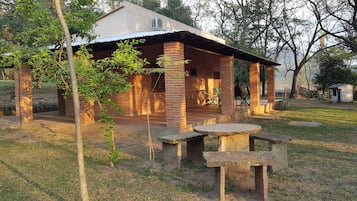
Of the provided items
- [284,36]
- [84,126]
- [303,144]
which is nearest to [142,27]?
[84,126]

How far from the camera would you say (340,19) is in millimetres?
21625

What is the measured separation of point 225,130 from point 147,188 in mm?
1559

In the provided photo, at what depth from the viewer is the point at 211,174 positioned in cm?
485

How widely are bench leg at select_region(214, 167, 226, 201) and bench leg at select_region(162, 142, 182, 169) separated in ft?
4.30

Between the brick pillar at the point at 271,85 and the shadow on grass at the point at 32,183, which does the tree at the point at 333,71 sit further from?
the shadow on grass at the point at 32,183

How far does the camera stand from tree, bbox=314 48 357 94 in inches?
1003

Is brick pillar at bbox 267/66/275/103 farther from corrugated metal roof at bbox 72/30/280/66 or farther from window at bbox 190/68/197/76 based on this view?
corrugated metal roof at bbox 72/30/280/66

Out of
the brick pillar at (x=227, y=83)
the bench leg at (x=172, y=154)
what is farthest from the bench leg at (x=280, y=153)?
the brick pillar at (x=227, y=83)

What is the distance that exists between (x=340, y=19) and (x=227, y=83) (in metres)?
15.5

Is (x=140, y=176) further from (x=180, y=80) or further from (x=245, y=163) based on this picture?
(x=180, y=80)

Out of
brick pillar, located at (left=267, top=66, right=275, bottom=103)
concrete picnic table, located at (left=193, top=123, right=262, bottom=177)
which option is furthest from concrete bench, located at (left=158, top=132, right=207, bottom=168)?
brick pillar, located at (left=267, top=66, right=275, bottom=103)

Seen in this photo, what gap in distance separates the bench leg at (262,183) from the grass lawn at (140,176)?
0.15 meters

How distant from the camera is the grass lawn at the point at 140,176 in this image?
3.94 m

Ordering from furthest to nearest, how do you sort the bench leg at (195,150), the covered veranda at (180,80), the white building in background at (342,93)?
the white building in background at (342,93), the covered veranda at (180,80), the bench leg at (195,150)
